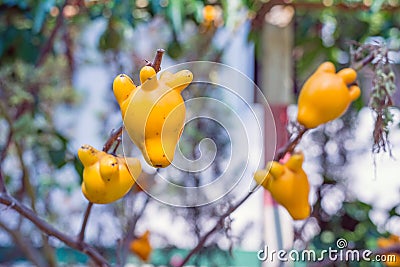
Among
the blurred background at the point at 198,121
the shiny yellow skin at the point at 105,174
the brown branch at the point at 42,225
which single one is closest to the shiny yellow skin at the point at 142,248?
the blurred background at the point at 198,121

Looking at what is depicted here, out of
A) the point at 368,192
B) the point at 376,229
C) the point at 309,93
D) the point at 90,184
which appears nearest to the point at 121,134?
the point at 90,184

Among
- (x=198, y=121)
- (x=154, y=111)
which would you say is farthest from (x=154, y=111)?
(x=198, y=121)

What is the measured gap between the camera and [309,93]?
52cm

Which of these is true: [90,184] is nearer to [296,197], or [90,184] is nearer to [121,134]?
[121,134]

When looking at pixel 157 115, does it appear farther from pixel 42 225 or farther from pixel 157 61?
pixel 42 225

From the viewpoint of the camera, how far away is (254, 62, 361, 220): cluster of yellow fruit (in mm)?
507

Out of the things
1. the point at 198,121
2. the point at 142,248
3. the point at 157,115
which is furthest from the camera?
the point at 198,121

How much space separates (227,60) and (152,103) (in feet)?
2.82

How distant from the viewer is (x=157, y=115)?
0.40 m

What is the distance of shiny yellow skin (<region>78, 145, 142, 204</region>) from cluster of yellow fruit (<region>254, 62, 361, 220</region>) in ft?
0.45

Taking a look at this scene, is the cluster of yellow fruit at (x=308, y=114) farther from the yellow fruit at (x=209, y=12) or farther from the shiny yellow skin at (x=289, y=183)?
the yellow fruit at (x=209, y=12)

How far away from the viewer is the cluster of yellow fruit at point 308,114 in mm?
507

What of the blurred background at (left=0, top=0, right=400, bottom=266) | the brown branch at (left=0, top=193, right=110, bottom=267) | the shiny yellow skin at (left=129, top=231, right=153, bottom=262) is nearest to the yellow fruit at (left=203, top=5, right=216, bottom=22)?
the blurred background at (left=0, top=0, right=400, bottom=266)

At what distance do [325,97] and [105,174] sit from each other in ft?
0.67
